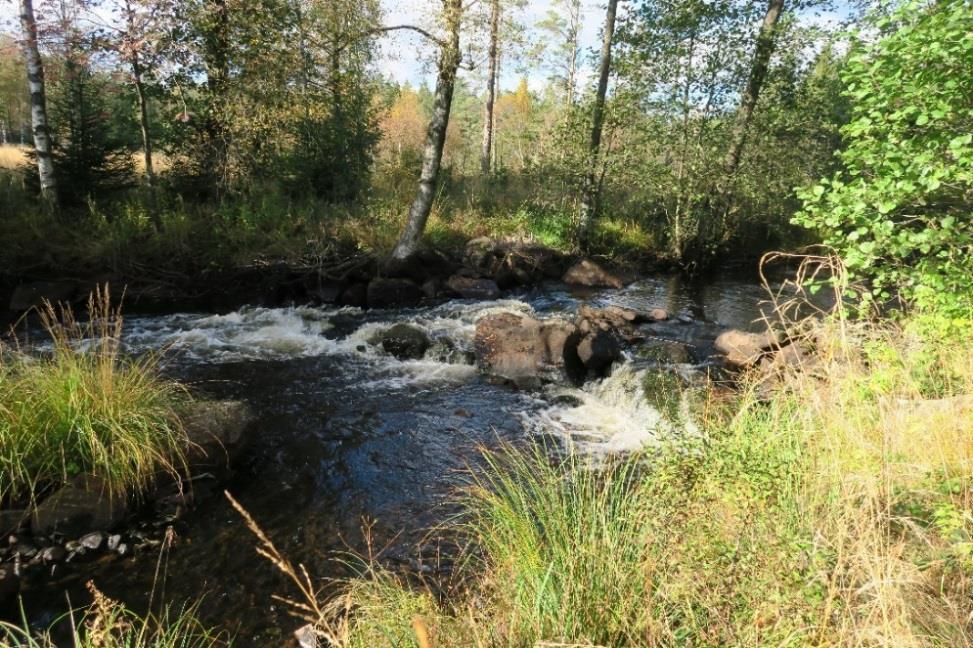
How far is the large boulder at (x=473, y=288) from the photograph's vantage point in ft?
38.5

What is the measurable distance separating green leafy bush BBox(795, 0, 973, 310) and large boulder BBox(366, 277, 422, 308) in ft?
27.3

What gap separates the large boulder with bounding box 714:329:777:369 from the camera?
24.5 ft

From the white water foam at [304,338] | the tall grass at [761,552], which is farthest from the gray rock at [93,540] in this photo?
the white water foam at [304,338]

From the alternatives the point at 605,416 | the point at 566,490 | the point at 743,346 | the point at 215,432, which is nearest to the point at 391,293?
the point at 605,416

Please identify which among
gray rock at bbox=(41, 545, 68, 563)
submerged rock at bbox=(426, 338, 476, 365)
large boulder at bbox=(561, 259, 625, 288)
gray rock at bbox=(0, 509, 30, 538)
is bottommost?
gray rock at bbox=(41, 545, 68, 563)

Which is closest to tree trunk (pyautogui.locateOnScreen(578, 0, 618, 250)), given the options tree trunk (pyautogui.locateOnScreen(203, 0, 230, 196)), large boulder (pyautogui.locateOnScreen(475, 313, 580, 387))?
large boulder (pyautogui.locateOnScreen(475, 313, 580, 387))

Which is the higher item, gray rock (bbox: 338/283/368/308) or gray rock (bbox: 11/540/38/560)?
gray rock (bbox: 338/283/368/308)

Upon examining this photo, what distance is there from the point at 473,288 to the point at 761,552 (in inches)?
394

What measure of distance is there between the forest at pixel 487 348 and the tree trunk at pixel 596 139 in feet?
0.30

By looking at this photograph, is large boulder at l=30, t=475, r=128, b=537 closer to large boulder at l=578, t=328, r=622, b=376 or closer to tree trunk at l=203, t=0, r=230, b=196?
large boulder at l=578, t=328, r=622, b=376

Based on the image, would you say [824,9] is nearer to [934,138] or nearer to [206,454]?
[934,138]

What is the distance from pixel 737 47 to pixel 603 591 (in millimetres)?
14334

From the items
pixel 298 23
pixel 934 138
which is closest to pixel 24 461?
pixel 934 138

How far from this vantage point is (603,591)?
2049 millimetres
